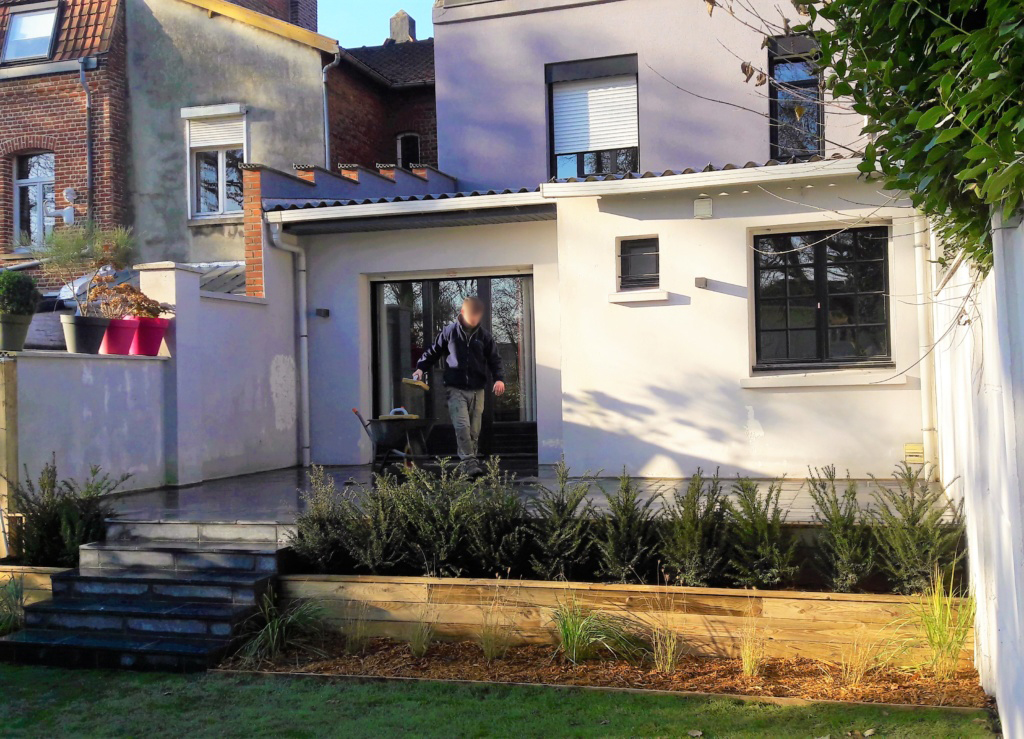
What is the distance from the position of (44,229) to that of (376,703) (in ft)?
47.7

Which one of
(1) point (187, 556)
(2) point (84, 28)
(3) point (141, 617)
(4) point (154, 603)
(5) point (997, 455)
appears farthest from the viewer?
(2) point (84, 28)

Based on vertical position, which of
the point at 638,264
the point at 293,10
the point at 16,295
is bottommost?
the point at 16,295

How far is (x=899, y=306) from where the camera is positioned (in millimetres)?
9703

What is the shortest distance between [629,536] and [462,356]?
361cm

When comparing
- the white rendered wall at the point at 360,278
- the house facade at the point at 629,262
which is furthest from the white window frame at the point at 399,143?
the white rendered wall at the point at 360,278

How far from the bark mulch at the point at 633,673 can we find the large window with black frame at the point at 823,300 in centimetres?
504

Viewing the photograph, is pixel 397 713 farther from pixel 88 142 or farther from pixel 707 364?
pixel 88 142

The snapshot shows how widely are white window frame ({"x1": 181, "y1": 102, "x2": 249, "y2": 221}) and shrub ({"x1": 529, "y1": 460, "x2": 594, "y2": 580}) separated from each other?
35.4 ft

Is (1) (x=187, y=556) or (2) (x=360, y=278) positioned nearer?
(1) (x=187, y=556)

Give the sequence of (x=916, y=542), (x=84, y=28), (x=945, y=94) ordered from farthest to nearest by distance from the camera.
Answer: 1. (x=84, y=28)
2. (x=916, y=542)
3. (x=945, y=94)

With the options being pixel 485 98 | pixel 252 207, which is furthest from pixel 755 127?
pixel 252 207

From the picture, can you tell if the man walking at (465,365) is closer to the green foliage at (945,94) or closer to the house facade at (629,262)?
the house facade at (629,262)

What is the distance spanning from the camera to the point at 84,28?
16.8 m

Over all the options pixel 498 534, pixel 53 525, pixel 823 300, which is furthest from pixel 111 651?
pixel 823 300
